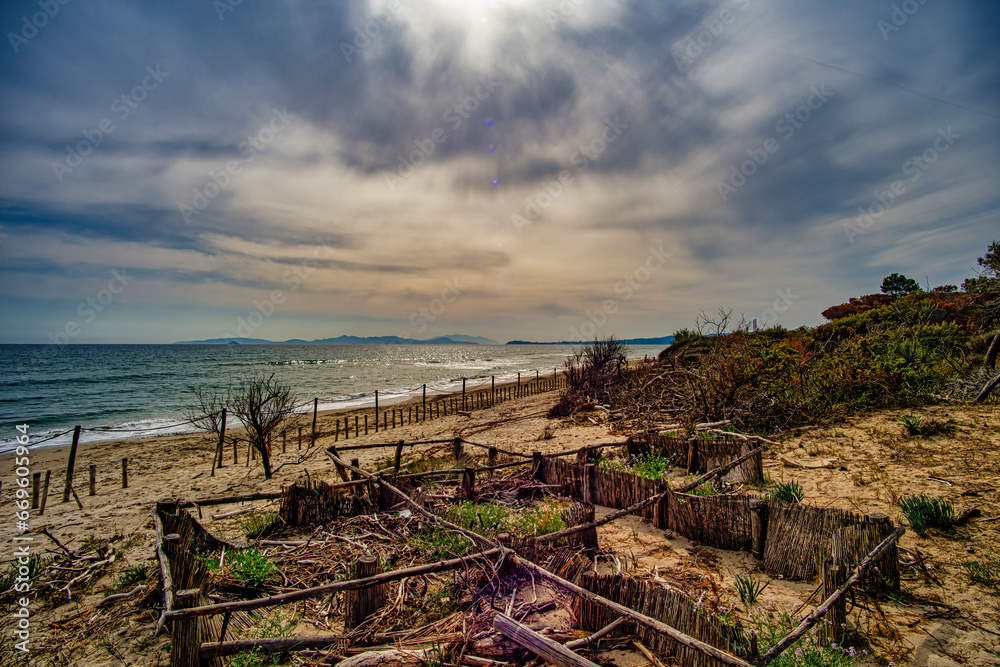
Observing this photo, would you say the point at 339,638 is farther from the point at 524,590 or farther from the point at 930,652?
the point at 930,652

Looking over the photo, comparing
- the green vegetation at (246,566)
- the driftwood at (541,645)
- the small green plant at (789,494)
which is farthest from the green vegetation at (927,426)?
the green vegetation at (246,566)

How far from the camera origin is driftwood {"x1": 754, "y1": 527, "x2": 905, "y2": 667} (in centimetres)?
224

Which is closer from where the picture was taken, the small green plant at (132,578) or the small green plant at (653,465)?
the small green plant at (132,578)

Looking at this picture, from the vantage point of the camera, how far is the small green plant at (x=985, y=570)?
3.32 meters

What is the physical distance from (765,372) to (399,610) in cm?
939

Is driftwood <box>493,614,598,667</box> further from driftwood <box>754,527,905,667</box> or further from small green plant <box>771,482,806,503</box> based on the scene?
small green plant <box>771,482,806,503</box>

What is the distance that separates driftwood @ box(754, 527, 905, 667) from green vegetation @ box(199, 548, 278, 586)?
4365 millimetres

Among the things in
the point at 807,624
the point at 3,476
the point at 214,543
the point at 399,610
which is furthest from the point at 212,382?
the point at 807,624

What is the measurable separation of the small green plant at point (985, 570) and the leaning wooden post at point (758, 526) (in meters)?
1.50

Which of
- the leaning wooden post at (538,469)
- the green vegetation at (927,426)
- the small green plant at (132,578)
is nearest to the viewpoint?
the small green plant at (132,578)

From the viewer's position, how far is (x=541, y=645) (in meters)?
2.49

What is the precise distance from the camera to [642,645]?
2.67 metres

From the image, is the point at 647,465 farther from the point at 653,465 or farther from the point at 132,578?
the point at 132,578

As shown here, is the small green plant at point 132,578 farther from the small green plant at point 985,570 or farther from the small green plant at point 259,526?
the small green plant at point 985,570
